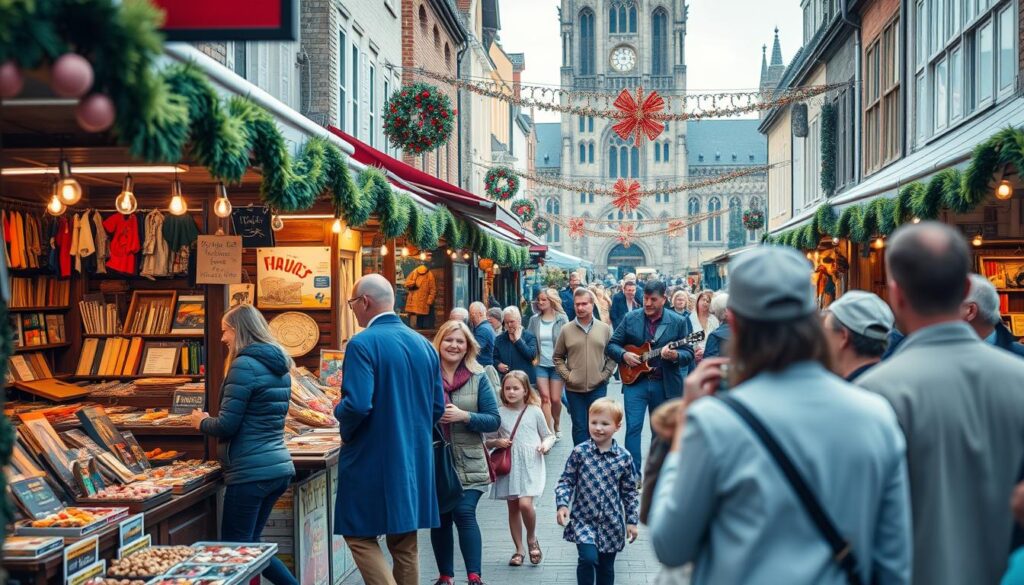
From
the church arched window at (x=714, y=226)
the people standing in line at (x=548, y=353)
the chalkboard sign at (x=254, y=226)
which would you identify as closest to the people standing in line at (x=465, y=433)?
the chalkboard sign at (x=254, y=226)

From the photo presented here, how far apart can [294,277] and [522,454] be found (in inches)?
155

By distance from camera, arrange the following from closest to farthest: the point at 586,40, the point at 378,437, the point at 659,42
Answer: the point at 378,437, the point at 586,40, the point at 659,42

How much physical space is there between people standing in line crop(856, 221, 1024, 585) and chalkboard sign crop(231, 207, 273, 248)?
6535mm

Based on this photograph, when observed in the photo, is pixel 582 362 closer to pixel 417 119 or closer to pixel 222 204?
pixel 222 204

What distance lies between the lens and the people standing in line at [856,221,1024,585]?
10.6ft

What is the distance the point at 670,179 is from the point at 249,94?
88.6m

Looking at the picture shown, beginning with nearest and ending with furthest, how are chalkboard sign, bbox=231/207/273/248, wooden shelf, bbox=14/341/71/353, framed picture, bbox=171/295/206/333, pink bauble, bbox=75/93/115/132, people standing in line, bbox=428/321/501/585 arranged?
pink bauble, bbox=75/93/115/132, people standing in line, bbox=428/321/501/585, wooden shelf, bbox=14/341/71/353, chalkboard sign, bbox=231/207/273/248, framed picture, bbox=171/295/206/333

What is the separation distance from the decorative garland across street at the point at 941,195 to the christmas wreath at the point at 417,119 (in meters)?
6.11

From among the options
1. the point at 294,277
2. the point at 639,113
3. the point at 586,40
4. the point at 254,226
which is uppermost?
the point at 586,40

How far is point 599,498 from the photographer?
→ 6.31 m

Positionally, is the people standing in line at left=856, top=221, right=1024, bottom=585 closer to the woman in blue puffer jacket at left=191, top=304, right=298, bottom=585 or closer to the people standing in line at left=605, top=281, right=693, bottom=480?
the woman in blue puffer jacket at left=191, top=304, right=298, bottom=585

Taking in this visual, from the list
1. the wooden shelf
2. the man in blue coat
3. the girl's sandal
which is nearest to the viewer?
the man in blue coat

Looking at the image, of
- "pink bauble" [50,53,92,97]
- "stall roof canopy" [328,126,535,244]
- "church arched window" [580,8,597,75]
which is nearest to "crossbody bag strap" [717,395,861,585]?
"pink bauble" [50,53,92,97]

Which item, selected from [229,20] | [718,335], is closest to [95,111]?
[229,20]
